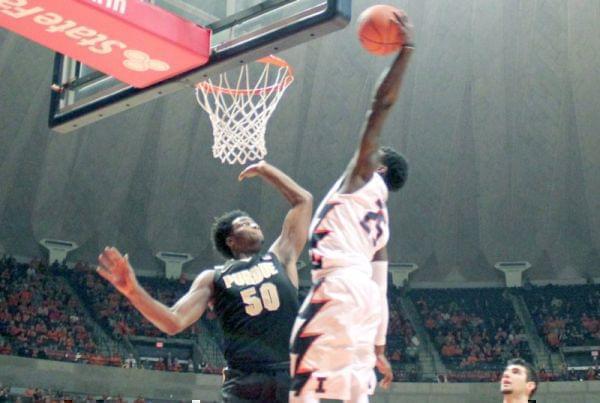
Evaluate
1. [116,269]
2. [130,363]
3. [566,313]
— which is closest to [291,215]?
[116,269]

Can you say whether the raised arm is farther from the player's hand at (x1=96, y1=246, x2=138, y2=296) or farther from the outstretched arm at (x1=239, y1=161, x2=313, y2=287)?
the outstretched arm at (x1=239, y1=161, x2=313, y2=287)

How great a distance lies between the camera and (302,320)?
3828 millimetres

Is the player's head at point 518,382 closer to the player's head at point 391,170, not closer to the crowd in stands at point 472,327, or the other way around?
the player's head at point 391,170

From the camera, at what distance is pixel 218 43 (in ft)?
22.2

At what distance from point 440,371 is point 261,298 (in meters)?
19.6

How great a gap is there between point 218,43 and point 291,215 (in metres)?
2.56

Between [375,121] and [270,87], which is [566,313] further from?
[375,121]

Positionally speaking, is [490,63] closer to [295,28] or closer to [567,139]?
[567,139]

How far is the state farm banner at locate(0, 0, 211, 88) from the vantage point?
6.05 meters

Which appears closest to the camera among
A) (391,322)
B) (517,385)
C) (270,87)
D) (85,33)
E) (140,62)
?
(85,33)

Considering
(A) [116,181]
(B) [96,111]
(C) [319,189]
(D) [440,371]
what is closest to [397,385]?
(D) [440,371]

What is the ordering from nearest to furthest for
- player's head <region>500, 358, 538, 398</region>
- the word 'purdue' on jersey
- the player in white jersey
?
1. the player in white jersey
2. the word 'purdue' on jersey
3. player's head <region>500, 358, 538, 398</region>

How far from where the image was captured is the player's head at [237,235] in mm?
4645

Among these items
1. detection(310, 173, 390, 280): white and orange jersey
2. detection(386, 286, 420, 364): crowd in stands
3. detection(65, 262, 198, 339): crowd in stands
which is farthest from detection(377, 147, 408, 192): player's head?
detection(386, 286, 420, 364): crowd in stands
